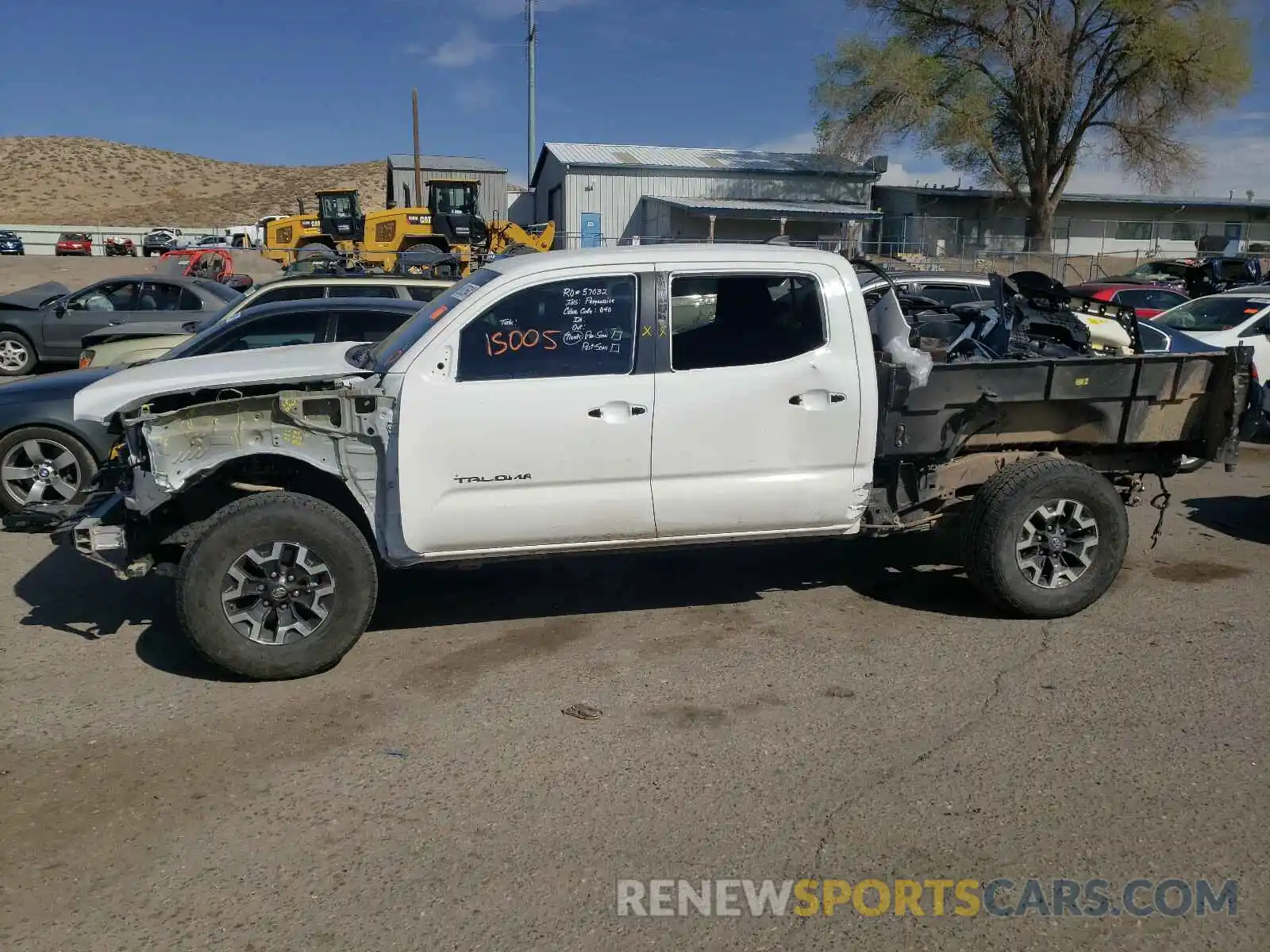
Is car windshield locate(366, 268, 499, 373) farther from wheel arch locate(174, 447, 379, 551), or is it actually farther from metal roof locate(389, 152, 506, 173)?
metal roof locate(389, 152, 506, 173)

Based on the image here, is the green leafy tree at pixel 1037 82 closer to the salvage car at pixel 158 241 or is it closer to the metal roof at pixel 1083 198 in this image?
the metal roof at pixel 1083 198

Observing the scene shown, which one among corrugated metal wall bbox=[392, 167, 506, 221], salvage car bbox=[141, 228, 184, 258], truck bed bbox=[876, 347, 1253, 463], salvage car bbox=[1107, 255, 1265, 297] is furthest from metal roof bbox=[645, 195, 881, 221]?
truck bed bbox=[876, 347, 1253, 463]

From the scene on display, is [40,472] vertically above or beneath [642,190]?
beneath

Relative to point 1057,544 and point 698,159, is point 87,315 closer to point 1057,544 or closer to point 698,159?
point 1057,544

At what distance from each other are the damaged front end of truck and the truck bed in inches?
103

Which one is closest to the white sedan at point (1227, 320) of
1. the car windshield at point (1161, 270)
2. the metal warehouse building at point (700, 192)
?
the car windshield at point (1161, 270)

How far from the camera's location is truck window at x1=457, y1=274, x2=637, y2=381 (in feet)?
15.3

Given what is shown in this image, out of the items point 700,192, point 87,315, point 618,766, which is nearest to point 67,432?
point 618,766

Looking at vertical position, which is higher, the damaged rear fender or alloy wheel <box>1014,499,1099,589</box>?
the damaged rear fender

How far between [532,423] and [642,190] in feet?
130

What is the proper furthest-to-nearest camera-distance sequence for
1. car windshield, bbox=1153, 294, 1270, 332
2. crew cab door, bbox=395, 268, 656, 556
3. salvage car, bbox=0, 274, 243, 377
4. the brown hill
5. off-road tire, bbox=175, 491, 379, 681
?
the brown hill < salvage car, bbox=0, 274, 243, 377 < car windshield, bbox=1153, 294, 1270, 332 < crew cab door, bbox=395, 268, 656, 556 < off-road tire, bbox=175, 491, 379, 681

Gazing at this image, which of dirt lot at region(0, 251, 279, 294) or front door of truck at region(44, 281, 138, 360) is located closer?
front door of truck at region(44, 281, 138, 360)

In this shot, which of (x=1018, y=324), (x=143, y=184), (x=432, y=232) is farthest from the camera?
(x=143, y=184)

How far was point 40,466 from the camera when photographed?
6945 mm
